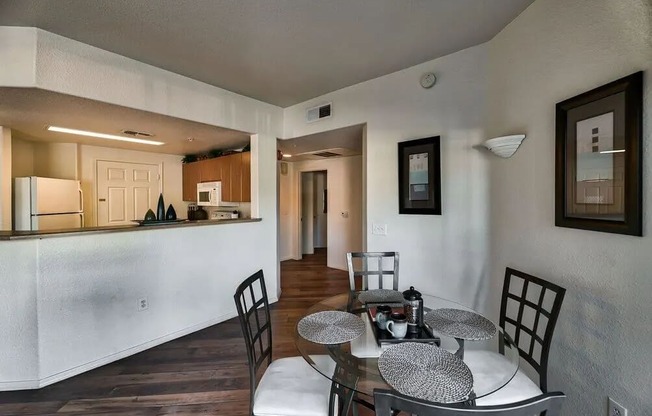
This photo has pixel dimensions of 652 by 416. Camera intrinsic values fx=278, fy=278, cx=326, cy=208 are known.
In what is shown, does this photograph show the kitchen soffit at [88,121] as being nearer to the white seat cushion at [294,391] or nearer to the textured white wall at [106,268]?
the textured white wall at [106,268]

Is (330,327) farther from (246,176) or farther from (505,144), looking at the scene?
(246,176)

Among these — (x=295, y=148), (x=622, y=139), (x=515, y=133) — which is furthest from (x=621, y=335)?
(x=295, y=148)

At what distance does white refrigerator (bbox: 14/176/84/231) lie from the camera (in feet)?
10.8

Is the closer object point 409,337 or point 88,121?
point 409,337

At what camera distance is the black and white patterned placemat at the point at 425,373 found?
0.94 m

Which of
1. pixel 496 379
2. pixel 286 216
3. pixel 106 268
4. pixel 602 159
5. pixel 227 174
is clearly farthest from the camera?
pixel 286 216

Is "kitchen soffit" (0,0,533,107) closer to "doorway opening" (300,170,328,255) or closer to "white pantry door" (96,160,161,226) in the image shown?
"white pantry door" (96,160,161,226)

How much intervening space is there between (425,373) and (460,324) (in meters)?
0.56

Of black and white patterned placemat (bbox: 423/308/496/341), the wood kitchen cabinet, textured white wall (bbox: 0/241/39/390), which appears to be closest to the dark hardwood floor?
textured white wall (bbox: 0/241/39/390)

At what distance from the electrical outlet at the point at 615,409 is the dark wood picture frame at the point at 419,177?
1454 mm

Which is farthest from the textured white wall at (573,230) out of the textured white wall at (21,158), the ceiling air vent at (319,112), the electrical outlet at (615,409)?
the textured white wall at (21,158)

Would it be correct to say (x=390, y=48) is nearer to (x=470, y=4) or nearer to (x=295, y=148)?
(x=470, y=4)

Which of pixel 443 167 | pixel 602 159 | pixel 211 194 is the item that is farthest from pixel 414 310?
pixel 211 194

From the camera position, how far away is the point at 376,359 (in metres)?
1.23
